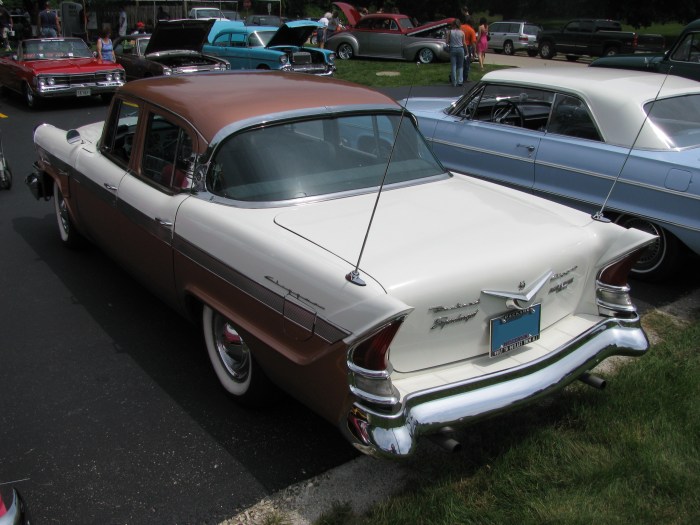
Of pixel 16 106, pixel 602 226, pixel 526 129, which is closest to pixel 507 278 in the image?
pixel 602 226

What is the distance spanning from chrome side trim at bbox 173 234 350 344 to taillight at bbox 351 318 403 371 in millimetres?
87

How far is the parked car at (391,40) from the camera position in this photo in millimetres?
21453

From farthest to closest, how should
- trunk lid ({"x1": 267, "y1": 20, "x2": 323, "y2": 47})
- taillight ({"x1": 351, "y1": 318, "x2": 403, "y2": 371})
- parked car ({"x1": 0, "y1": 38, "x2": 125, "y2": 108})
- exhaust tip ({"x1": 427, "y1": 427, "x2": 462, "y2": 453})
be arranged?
trunk lid ({"x1": 267, "y1": 20, "x2": 323, "y2": 47}) → parked car ({"x1": 0, "y1": 38, "x2": 125, "y2": 108}) → exhaust tip ({"x1": 427, "y1": 427, "x2": 462, "y2": 453}) → taillight ({"x1": 351, "y1": 318, "x2": 403, "y2": 371})

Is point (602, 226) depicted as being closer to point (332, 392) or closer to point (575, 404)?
point (575, 404)

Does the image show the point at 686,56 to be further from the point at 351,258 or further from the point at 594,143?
the point at 351,258

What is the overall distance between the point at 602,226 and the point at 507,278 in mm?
832

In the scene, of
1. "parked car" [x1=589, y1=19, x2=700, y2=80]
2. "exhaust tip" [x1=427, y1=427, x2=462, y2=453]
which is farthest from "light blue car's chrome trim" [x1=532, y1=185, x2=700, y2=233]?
"parked car" [x1=589, y1=19, x2=700, y2=80]

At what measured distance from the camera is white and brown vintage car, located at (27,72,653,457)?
2721mm

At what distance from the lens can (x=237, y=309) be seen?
10.6ft

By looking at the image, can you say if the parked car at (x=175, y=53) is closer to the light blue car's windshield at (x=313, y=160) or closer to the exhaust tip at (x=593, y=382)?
the light blue car's windshield at (x=313, y=160)

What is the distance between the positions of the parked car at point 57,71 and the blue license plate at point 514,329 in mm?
12334

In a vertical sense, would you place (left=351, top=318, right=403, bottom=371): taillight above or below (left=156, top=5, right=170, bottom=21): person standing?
below

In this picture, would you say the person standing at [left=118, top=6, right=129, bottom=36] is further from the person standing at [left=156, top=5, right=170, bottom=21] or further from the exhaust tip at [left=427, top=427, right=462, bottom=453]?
the exhaust tip at [left=427, top=427, right=462, bottom=453]

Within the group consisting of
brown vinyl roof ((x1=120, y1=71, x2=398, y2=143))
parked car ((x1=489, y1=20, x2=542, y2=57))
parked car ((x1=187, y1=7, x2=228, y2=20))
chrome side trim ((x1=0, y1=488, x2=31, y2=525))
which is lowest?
parked car ((x1=489, y1=20, x2=542, y2=57))
